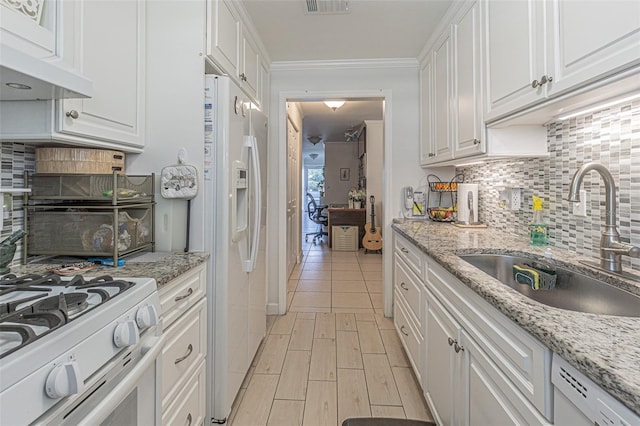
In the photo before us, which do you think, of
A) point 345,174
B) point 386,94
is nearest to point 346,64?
point 386,94

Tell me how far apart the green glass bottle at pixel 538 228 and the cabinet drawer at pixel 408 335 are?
2.69 ft

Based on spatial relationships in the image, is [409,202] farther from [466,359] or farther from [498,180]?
[466,359]

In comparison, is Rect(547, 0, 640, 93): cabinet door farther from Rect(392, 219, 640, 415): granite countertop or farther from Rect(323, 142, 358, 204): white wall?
Rect(323, 142, 358, 204): white wall

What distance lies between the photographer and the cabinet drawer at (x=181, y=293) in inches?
45.3

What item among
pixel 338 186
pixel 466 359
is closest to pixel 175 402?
pixel 466 359

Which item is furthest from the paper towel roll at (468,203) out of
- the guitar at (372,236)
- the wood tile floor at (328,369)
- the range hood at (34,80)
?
the guitar at (372,236)

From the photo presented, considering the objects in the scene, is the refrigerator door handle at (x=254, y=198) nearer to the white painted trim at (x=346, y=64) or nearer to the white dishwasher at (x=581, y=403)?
the white painted trim at (x=346, y=64)

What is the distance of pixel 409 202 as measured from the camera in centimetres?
288

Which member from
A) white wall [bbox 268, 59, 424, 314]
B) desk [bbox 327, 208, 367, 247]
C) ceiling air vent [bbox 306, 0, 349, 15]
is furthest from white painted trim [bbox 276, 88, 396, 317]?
desk [bbox 327, 208, 367, 247]

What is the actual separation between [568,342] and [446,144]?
1.85 m

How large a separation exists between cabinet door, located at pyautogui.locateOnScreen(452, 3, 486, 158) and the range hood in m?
1.84

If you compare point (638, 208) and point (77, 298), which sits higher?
point (638, 208)

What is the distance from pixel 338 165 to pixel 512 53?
6.91 metres

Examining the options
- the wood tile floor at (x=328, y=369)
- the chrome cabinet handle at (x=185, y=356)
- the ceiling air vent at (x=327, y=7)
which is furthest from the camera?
the ceiling air vent at (x=327, y=7)
